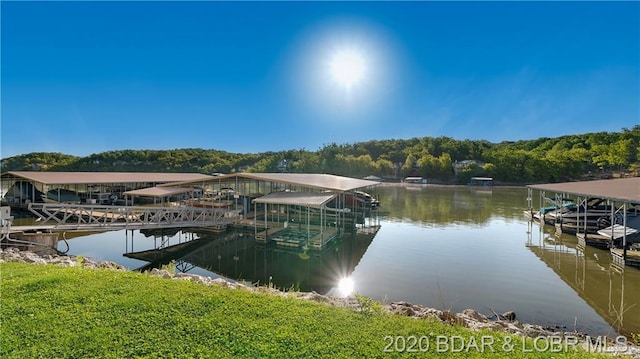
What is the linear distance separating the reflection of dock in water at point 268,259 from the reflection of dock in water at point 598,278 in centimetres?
746

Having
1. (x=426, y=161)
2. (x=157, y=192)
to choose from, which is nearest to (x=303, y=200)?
(x=157, y=192)

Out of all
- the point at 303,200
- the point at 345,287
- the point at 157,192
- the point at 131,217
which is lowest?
the point at 345,287

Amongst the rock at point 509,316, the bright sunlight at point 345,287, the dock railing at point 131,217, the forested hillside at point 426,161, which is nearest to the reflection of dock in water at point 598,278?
the rock at point 509,316

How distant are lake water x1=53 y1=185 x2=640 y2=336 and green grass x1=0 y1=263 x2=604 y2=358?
439cm

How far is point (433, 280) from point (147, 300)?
873cm

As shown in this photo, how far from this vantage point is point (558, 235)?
18188 millimetres

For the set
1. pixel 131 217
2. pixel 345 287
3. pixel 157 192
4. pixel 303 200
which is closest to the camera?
pixel 345 287

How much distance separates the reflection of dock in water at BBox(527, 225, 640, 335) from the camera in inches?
340

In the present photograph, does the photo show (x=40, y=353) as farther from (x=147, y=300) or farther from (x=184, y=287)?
(x=184, y=287)

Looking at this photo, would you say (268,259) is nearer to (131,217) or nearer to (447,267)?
(447,267)

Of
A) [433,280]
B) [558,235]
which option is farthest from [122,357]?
[558,235]

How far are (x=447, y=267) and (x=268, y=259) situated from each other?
284 inches

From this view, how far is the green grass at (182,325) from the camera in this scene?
439 cm

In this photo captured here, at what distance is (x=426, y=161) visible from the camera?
237 feet
